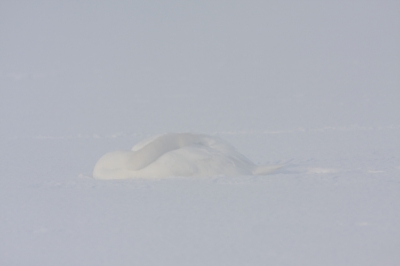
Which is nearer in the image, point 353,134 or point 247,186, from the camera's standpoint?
point 247,186

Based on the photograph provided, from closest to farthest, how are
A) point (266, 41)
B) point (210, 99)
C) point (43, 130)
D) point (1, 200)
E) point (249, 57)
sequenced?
point (1, 200)
point (43, 130)
point (210, 99)
point (249, 57)
point (266, 41)

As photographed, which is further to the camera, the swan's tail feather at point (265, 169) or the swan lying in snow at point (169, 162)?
the swan's tail feather at point (265, 169)

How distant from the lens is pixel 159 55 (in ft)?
60.9

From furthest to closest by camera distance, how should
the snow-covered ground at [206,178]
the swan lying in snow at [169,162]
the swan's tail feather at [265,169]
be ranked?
the swan's tail feather at [265,169] → the swan lying in snow at [169,162] → the snow-covered ground at [206,178]

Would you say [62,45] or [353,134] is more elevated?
[62,45]

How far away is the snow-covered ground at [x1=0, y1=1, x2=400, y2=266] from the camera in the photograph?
109 inches

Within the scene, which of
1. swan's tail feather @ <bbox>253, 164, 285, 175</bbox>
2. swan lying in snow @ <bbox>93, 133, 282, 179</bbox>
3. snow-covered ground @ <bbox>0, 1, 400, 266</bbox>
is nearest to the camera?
snow-covered ground @ <bbox>0, 1, 400, 266</bbox>

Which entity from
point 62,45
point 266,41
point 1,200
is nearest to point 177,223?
point 1,200

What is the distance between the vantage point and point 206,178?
410 cm

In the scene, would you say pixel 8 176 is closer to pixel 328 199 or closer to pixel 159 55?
pixel 328 199

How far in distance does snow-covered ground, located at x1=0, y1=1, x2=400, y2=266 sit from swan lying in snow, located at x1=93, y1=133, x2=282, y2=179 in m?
0.11

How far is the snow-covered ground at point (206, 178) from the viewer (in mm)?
2775

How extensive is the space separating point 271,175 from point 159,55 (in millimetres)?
14640

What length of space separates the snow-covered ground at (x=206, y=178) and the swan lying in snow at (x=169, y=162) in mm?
113
